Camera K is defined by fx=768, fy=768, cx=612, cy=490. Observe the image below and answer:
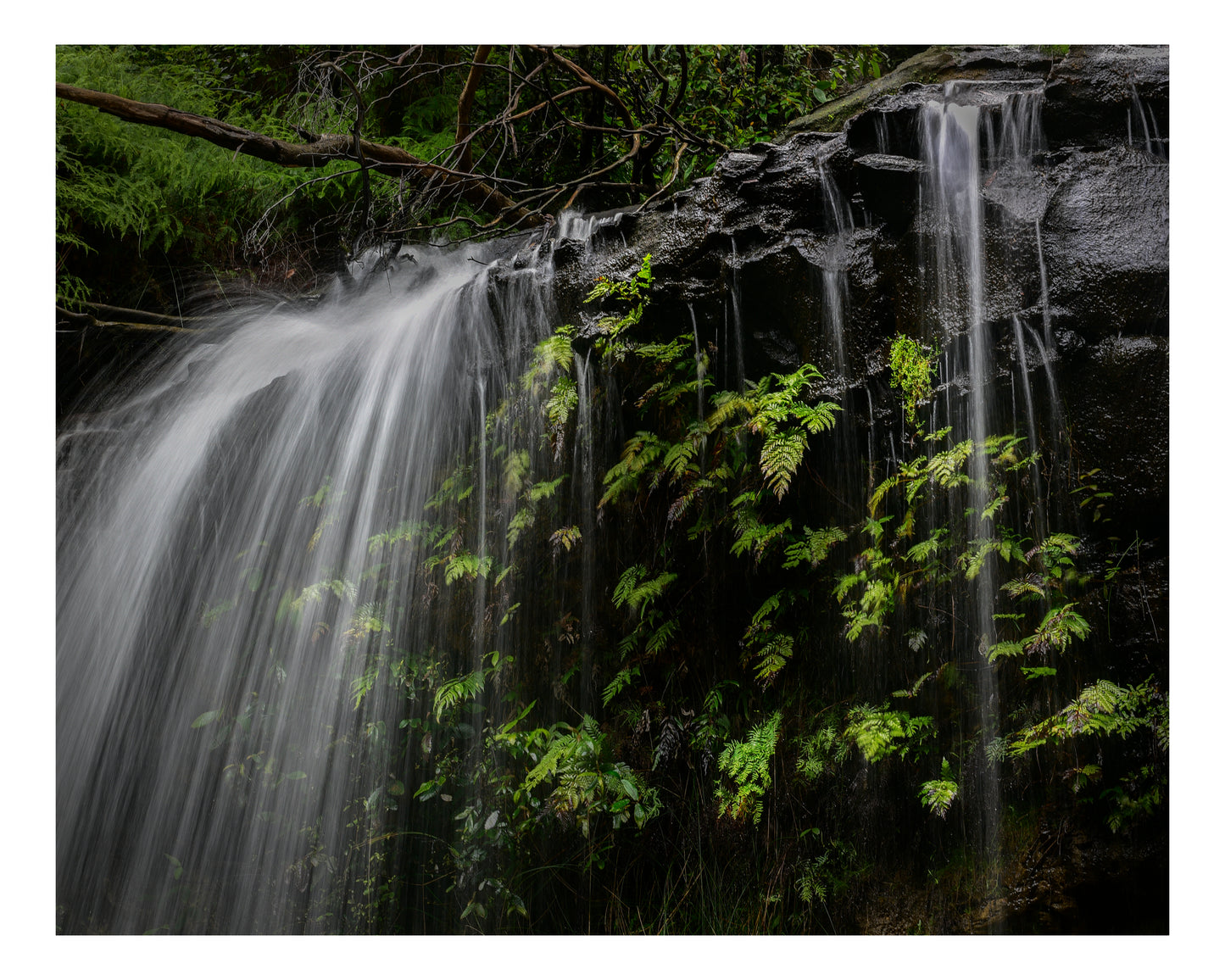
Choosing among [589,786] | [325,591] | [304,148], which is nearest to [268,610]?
[325,591]

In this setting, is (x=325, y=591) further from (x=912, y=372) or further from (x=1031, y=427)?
(x=1031, y=427)

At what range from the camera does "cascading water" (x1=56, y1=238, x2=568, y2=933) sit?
117 inches

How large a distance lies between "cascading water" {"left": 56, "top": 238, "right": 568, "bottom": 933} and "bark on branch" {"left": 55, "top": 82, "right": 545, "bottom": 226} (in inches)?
30.4

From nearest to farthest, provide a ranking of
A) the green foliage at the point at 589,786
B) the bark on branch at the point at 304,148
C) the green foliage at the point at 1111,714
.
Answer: the green foliage at the point at 1111,714 → the green foliage at the point at 589,786 → the bark on branch at the point at 304,148

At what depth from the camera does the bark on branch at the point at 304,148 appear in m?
3.73

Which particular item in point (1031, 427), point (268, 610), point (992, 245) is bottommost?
point (268, 610)

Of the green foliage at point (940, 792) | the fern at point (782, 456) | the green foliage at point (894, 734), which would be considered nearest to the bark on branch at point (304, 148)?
the fern at point (782, 456)

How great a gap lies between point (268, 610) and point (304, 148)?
7.60 feet

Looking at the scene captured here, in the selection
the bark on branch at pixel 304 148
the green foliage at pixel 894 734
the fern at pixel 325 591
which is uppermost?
the bark on branch at pixel 304 148

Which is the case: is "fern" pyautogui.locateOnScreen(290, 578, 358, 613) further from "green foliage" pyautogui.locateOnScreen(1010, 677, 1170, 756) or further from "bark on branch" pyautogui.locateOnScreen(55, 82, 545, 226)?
"green foliage" pyautogui.locateOnScreen(1010, 677, 1170, 756)

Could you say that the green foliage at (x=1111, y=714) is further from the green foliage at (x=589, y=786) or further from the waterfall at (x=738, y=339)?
the waterfall at (x=738, y=339)

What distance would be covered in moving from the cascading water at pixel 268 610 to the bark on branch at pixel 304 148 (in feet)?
2.54

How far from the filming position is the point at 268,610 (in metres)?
3.24

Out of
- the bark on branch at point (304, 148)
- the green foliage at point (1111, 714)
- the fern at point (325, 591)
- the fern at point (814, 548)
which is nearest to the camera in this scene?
the green foliage at point (1111, 714)
